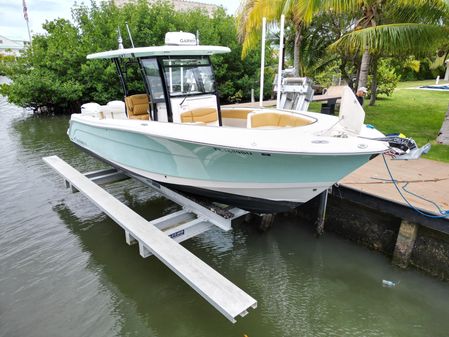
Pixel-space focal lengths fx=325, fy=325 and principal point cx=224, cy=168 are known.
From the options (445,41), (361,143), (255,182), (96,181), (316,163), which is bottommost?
(96,181)

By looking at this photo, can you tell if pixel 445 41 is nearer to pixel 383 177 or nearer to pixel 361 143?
pixel 383 177

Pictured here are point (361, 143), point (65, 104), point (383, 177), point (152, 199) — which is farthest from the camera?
point (65, 104)

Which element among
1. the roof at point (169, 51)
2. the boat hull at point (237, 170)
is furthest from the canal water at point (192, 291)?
the roof at point (169, 51)

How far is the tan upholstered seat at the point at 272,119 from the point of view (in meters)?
4.63

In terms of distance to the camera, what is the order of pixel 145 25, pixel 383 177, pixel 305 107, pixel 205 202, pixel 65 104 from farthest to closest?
pixel 65 104, pixel 145 25, pixel 305 107, pixel 383 177, pixel 205 202

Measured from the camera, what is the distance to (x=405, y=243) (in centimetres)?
412

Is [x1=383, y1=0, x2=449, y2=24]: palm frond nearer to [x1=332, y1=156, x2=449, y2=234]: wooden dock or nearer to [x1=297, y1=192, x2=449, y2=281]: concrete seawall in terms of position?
[x1=332, y1=156, x2=449, y2=234]: wooden dock

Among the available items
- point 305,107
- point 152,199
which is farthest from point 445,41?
point 152,199

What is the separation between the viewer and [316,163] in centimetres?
335

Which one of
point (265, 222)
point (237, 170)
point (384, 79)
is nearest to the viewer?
point (237, 170)

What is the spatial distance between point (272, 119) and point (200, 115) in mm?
1070

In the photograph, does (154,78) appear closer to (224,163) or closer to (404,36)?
(224,163)

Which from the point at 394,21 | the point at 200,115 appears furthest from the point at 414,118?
the point at 200,115

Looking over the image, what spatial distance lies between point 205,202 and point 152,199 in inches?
88.0
